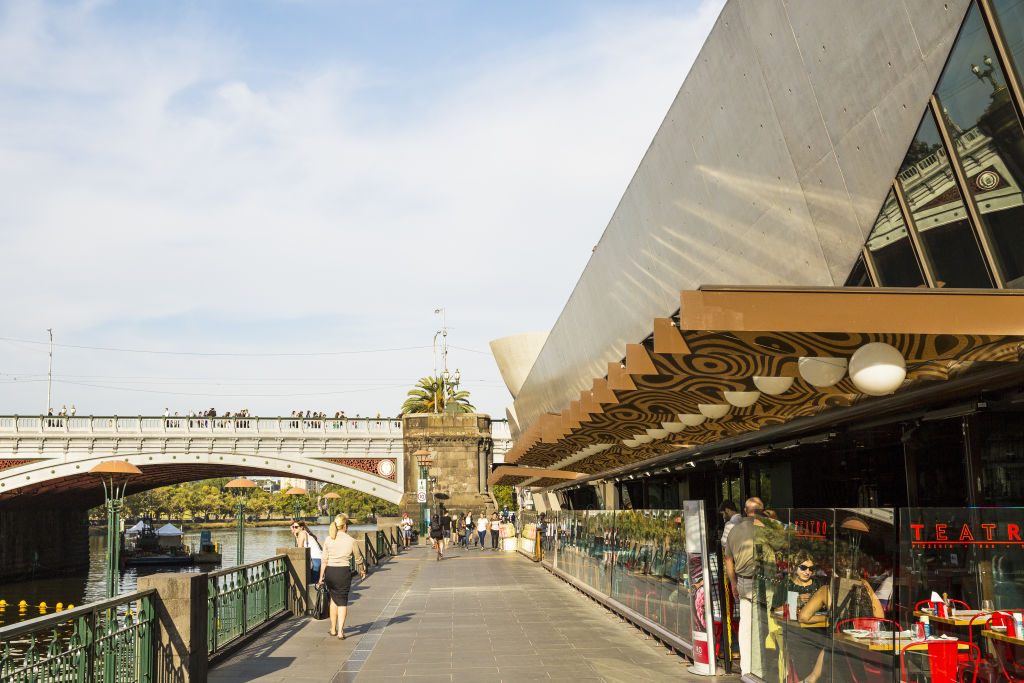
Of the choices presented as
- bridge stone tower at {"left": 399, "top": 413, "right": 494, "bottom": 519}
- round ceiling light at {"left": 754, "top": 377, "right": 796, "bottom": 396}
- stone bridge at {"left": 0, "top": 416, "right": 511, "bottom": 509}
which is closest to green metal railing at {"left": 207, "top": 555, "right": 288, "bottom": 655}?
round ceiling light at {"left": 754, "top": 377, "right": 796, "bottom": 396}

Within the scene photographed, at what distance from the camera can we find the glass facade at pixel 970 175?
7250 mm

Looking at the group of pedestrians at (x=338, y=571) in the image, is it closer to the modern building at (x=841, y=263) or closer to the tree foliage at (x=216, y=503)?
the modern building at (x=841, y=263)

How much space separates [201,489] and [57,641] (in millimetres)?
150322

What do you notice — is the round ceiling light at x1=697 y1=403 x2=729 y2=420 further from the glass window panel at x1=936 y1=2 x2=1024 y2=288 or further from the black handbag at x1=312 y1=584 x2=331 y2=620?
the black handbag at x1=312 y1=584 x2=331 y2=620

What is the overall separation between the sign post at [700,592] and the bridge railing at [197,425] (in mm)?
47595

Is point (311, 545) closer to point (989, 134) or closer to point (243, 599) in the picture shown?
point (243, 599)

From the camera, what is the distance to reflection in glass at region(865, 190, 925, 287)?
9.05m

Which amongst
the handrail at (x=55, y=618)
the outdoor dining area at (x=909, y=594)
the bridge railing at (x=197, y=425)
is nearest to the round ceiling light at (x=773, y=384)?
the outdoor dining area at (x=909, y=594)

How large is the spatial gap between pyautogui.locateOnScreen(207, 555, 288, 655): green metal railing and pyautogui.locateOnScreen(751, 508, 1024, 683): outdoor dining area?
6429 millimetres

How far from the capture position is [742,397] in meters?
8.90

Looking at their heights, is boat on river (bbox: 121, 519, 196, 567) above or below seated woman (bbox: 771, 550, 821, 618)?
below

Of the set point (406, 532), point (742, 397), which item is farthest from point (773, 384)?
point (406, 532)

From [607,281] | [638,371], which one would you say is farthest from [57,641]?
[607,281]

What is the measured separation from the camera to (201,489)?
5871 inches
